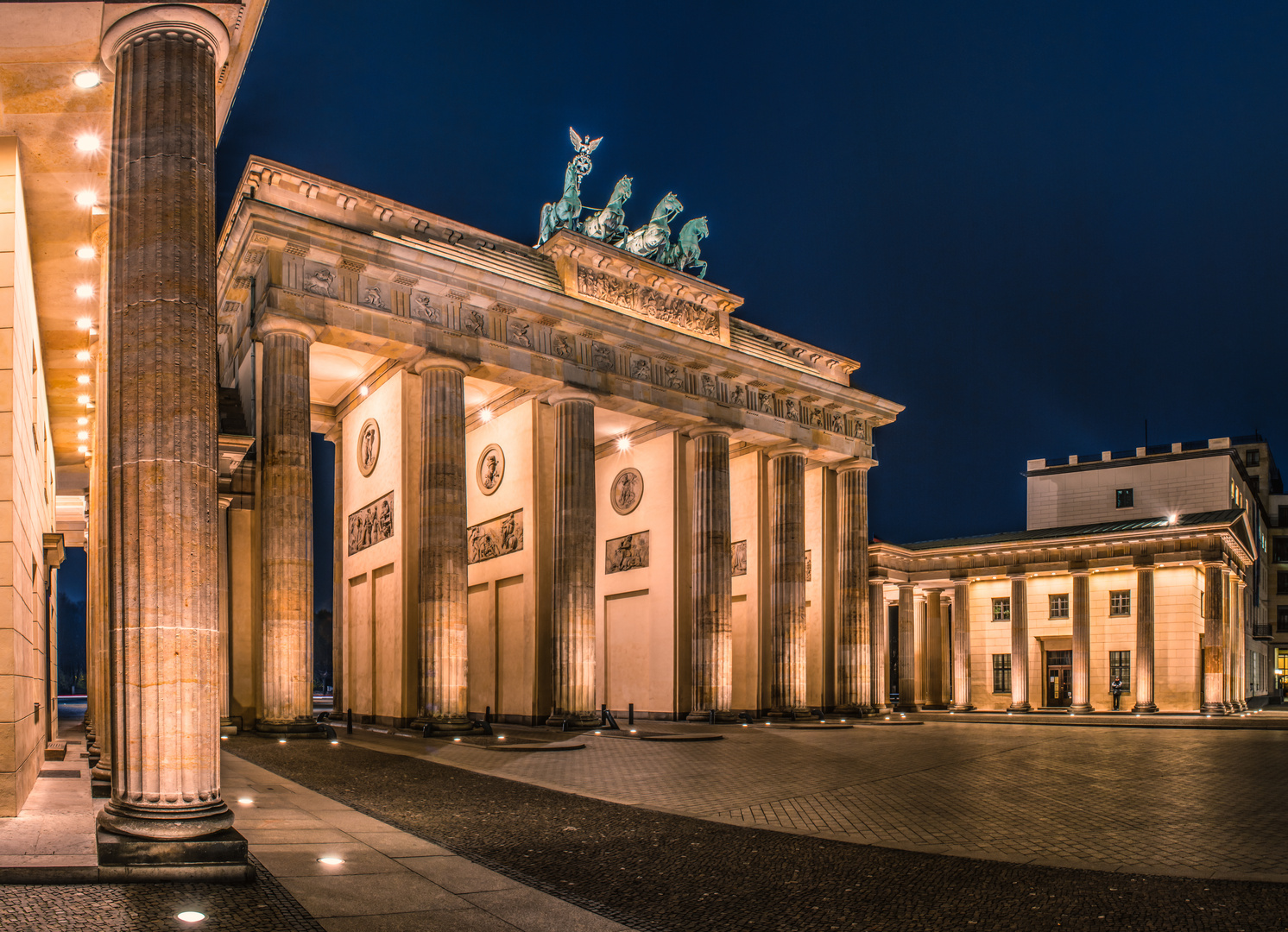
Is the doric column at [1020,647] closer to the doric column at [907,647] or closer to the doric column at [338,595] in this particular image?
the doric column at [907,647]

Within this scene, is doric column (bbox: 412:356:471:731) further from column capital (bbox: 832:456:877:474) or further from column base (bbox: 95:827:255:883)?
column capital (bbox: 832:456:877:474)

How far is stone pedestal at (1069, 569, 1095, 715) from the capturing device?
165 ft

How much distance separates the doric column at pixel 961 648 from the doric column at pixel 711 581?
926 inches

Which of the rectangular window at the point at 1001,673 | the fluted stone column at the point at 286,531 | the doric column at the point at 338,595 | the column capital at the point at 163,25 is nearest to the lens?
the column capital at the point at 163,25

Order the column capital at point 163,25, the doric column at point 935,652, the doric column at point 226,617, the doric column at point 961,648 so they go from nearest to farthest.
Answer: the column capital at point 163,25 < the doric column at point 226,617 < the doric column at point 961,648 < the doric column at point 935,652

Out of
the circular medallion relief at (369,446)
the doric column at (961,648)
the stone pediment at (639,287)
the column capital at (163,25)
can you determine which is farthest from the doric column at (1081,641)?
the column capital at (163,25)

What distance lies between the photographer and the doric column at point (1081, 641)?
5038 cm

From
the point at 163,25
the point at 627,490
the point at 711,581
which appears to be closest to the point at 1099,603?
the point at 711,581

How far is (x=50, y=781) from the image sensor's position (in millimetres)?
13414

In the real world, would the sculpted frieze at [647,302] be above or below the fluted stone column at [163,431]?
above

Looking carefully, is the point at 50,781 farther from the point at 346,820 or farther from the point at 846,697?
the point at 846,697

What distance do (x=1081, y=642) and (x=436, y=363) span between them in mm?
38043

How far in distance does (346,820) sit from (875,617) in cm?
3903

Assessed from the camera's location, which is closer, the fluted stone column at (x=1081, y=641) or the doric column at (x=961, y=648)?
the fluted stone column at (x=1081, y=641)
